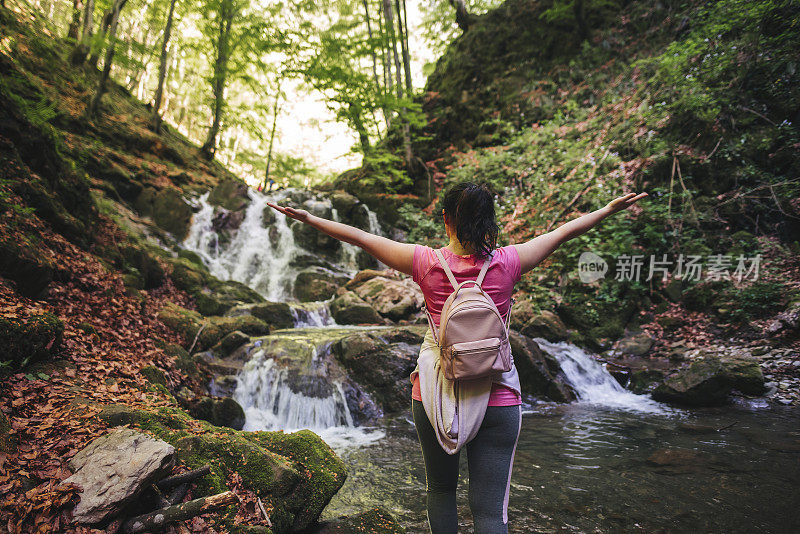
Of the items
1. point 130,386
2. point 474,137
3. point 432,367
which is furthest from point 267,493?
point 474,137

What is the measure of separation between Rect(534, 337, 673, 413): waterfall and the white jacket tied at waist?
22.1 feet

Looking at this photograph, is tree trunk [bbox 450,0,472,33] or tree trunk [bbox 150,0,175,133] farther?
tree trunk [bbox 450,0,472,33]

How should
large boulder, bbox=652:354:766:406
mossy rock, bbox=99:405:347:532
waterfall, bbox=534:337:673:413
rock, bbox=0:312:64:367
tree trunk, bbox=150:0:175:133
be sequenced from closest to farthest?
mossy rock, bbox=99:405:347:532, rock, bbox=0:312:64:367, large boulder, bbox=652:354:766:406, waterfall, bbox=534:337:673:413, tree trunk, bbox=150:0:175:133

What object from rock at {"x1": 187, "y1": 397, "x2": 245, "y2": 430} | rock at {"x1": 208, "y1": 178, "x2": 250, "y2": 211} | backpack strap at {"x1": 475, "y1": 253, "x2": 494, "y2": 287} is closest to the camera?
backpack strap at {"x1": 475, "y1": 253, "x2": 494, "y2": 287}

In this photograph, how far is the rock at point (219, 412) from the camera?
527 cm

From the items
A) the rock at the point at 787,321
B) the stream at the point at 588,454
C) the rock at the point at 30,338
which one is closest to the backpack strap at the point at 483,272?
the stream at the point at 588,454

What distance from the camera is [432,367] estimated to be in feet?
5.11

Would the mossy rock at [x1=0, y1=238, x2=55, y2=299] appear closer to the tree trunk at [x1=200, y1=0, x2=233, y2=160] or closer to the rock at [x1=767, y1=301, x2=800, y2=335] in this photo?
the rock at [x1=767, y1=301, x2=800, y2=335]

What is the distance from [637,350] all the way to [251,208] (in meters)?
A: 15.7

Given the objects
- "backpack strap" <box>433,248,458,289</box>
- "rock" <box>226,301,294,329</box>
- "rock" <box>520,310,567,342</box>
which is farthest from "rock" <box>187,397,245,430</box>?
"rock" <box>520,310,567,342</box>

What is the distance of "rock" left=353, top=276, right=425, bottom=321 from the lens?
1097 cm

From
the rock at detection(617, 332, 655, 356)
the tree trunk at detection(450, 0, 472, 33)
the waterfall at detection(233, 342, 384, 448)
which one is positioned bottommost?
the waterfall at detection(233, 342, 384, 448)

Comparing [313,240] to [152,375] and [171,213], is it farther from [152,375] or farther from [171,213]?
[152,375]

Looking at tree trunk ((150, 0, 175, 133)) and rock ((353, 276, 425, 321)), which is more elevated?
tree trunk ((150, 0, 175, 133))
